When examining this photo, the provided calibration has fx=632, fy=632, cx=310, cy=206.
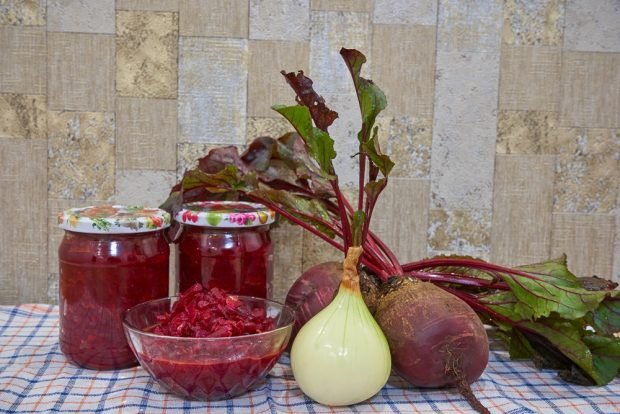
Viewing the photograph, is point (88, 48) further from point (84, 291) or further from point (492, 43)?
point (492, 43)

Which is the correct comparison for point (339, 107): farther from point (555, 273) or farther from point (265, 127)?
point (555, 273)

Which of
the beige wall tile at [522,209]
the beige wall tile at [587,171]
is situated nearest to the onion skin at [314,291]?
the beige wall tile at [522,209]

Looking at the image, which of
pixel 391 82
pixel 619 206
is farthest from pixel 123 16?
pixel 619 206

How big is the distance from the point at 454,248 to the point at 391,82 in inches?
12.9

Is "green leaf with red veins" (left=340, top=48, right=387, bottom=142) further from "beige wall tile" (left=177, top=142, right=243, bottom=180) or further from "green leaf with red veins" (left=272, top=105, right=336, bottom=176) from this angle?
"beige wall tile" (left=177, top=142, right=243, bottom=180)

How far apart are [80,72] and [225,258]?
1.52ft

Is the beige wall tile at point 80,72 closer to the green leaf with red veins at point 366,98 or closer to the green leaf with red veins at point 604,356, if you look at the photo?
the green leaf with red veins at point 366,98

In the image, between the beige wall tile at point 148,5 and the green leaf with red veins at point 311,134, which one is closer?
the green leaf with red veins at point 311,134

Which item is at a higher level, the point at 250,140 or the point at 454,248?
the point at 250,140

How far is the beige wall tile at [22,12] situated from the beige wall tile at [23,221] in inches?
8.1

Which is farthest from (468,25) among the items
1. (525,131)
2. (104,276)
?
(104,276)

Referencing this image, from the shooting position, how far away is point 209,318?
794mm

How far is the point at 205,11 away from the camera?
3.63 ft

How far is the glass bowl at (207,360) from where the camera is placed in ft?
2.49
